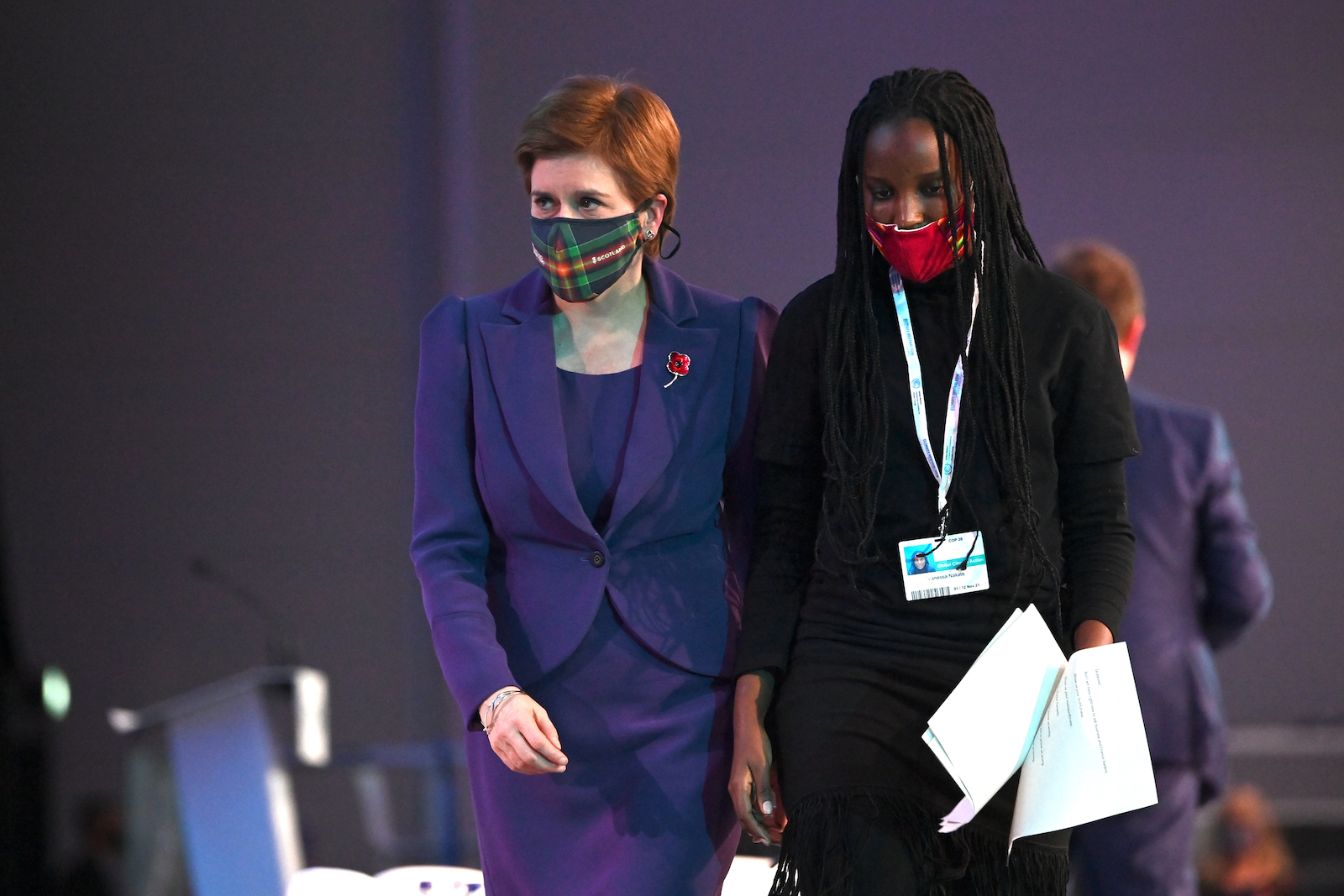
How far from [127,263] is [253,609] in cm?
147

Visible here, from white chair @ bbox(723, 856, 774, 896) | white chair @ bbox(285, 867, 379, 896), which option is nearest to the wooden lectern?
white chair @ bbox(285, 867, 379, 896)

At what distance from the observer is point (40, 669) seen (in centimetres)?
527

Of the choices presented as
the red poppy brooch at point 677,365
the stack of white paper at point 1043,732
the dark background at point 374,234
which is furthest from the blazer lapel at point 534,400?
the dark background at point 374,234

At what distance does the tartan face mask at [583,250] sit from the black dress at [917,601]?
0.33 meters

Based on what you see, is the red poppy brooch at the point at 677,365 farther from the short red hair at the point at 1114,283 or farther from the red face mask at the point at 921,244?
the short red hair at the point at 1114,283

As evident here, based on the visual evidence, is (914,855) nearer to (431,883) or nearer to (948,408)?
(948,408)

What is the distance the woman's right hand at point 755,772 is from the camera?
178cm

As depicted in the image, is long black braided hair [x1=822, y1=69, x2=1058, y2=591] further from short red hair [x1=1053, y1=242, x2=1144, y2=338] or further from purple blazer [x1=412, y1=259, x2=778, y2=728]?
short red hair [x1=1053, y1=242, x2=1144, y2=338]

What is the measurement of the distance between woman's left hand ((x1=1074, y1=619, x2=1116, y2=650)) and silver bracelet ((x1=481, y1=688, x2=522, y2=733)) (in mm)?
→ 729

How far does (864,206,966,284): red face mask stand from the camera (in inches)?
67.2

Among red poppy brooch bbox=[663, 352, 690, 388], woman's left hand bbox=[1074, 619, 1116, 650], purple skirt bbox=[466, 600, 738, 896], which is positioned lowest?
purple skirt bbox=[466, 600, 738, 896]

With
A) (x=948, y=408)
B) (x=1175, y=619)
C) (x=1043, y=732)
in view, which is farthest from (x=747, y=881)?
(x=1175, y=619)

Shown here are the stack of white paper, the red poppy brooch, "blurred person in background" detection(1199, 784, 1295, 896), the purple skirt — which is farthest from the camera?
"blurred person in background" detection(1199, 784, 1295, 896)

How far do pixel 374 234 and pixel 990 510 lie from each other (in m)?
4.20
